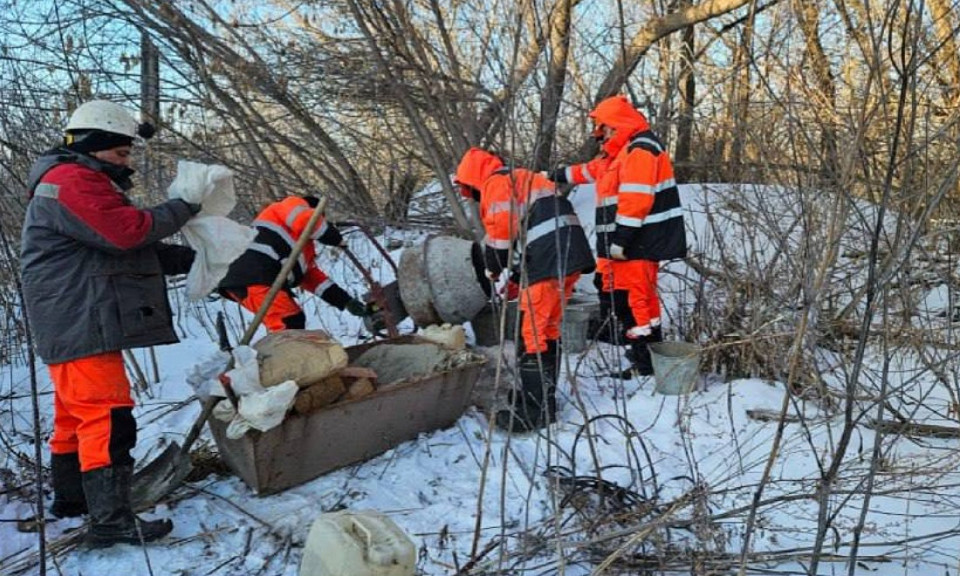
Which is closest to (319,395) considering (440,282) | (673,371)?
(440,282)

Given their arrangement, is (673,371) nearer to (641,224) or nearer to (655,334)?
(655,334)

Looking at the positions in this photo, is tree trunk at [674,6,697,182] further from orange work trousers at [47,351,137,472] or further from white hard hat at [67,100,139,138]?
orange work trousers at [47,351,137,472]

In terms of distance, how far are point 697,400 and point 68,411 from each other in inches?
139

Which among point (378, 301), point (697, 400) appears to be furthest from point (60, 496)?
point (697, 400)

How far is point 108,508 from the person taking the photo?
3.00m

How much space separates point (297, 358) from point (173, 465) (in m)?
0.84

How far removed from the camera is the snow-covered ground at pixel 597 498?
2.65 m

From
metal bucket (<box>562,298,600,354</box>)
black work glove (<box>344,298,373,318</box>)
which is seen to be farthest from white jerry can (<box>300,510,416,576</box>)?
metal bucket (<box>562,298,600,354</box>)

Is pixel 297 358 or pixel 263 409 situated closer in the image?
pixel 263 409

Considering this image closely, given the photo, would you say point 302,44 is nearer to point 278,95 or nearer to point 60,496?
point 278,95

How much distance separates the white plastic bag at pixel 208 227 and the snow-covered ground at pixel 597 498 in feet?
3.65

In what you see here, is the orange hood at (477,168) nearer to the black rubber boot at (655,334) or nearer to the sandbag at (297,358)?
the sandbag at (297,358)

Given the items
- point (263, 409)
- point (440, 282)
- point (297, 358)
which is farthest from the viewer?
point (440, 282)

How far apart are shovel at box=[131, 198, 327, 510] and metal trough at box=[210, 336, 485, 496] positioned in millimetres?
166
